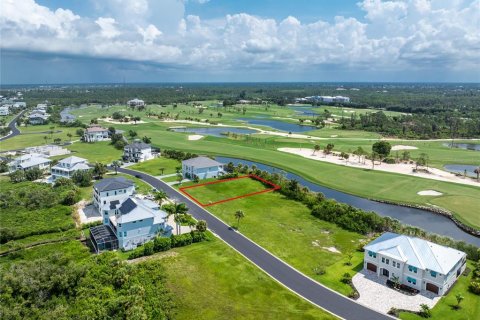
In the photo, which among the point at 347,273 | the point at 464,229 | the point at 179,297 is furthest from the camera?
the point at 464,229

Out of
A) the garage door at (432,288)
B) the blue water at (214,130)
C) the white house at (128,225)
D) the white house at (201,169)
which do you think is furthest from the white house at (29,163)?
the garage door at (432,288)

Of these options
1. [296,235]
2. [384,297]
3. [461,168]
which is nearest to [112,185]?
[296,235]

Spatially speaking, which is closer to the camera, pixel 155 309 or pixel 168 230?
pixel 155 309

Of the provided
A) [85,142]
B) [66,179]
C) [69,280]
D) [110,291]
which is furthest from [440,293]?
[85,142]

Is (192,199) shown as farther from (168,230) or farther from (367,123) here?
(367,123)

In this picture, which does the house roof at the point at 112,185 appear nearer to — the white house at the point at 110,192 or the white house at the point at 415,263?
the white house at the point at 110,192

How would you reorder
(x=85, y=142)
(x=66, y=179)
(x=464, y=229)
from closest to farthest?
(x=464, y=229) < (x=66, y=179) < (x=85, y=142)
